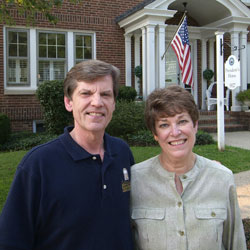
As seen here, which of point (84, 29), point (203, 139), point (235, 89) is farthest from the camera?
point (235, 89)

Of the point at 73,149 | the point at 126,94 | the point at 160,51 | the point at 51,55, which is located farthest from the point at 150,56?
the point at 73,149

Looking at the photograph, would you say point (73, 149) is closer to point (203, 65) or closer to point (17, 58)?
point (17, 58)

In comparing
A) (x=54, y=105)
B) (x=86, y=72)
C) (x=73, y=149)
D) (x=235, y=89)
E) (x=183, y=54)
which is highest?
(x=183, y=54)

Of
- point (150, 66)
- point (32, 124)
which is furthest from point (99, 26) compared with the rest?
point (32, 124)

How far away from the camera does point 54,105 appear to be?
29.7ft

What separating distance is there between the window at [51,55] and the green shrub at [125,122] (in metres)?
3.21

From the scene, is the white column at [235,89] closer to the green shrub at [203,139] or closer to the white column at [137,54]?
the white column at [137,54]

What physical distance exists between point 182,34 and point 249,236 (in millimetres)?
7403

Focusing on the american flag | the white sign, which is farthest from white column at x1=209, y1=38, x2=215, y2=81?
the white sign

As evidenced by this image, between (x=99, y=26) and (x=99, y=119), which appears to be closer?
(x=99, y=119)

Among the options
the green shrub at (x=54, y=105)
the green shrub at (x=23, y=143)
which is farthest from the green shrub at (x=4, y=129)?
the green shrub at (x=54, y=105)

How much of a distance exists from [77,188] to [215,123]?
33.3 ft

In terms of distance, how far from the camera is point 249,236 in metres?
3.24

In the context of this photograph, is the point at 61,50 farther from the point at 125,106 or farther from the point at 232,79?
the point at 232,79
